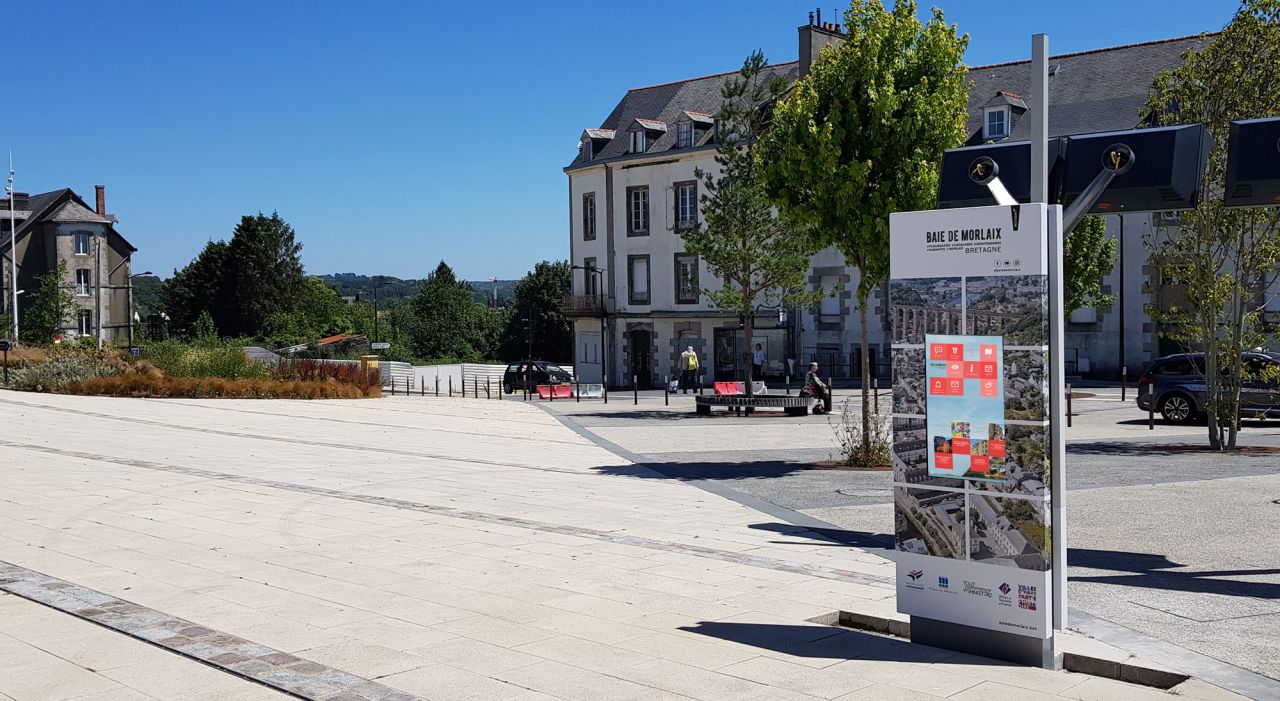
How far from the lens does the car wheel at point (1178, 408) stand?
23.8 m

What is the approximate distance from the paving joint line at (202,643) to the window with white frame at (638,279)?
44.4m

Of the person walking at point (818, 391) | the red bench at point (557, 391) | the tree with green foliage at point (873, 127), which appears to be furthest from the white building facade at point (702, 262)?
the tree with green foliage at point (873, 127)

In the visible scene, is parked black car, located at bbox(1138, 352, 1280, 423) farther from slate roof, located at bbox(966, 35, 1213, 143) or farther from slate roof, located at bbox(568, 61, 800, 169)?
slate roof, located at bbox(568, 61, 800, 169)

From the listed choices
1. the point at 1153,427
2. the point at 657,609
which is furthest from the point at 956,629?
the point at 1153,427

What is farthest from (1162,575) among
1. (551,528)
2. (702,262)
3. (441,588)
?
(702,262)

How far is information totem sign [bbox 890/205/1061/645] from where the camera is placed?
19.1 feet

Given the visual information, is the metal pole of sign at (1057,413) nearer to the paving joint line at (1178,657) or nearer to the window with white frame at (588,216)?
the paving joint line at (1178,657)

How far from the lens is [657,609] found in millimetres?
7250

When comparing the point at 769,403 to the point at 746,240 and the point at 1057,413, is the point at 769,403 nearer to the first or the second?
the point at 746,240

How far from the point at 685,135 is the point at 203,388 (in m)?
26.8

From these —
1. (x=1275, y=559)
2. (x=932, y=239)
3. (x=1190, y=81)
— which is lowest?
(x=1275, y=559)

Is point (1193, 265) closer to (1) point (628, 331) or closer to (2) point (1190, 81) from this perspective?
(2) point (1190, 81)

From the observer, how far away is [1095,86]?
43.4m

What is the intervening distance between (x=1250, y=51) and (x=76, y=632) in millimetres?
16839
